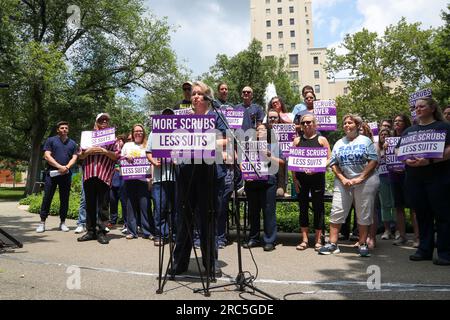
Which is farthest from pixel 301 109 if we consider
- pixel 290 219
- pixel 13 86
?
pixel 13 86

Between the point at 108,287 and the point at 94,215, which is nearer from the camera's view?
the point at 108,287

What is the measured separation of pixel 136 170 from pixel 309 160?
133 inches

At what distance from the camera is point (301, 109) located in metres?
8.85

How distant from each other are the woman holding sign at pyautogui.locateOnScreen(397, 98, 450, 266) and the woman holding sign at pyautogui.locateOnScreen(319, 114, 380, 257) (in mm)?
515

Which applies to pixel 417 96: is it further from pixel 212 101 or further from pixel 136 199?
pixel 136 199

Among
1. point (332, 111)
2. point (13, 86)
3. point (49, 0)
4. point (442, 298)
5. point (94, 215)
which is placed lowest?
point (442, 298)

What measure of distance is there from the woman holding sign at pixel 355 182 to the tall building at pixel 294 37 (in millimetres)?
91948

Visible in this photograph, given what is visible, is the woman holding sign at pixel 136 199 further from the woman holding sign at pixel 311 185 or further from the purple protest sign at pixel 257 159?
the woman holding sign at pixel 311 185

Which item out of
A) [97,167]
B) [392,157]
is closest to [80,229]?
[97,167]

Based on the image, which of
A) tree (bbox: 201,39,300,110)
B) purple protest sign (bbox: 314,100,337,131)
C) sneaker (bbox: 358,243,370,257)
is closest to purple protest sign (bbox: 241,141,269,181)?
sneaker (bbox: 358,243,370,257)

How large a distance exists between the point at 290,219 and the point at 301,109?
2.45m

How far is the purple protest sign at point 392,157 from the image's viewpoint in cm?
730
